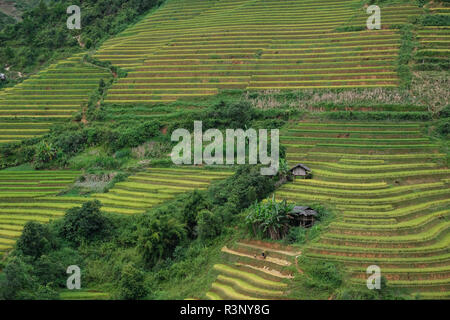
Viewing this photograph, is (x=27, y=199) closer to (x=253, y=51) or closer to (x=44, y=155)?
(x=44, y=155)

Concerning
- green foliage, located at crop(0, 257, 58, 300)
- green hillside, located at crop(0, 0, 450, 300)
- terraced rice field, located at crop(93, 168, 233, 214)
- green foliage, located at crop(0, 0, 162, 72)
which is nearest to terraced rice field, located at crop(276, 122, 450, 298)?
green hillside, located at crop(0, 0, 450, 300)

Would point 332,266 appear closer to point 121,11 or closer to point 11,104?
point 11,104

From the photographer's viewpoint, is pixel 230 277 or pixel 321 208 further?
pixel 321 208

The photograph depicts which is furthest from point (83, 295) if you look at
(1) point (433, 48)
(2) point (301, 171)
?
(1) point (433, 48)

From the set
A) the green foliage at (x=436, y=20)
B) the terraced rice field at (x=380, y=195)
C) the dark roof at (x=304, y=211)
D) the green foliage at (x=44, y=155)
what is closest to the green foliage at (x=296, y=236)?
the dark roof at (x=304, y=211)

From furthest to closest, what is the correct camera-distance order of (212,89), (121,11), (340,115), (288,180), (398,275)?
1. (121,11)
2. (212,89)
3. (340,115)
4. (288,180)
5. (398,275)

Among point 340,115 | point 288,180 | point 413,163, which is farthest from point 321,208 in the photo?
point 340,115

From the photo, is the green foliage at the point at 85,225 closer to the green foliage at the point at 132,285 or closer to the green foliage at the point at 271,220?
the green foliage at the point at 132,285
